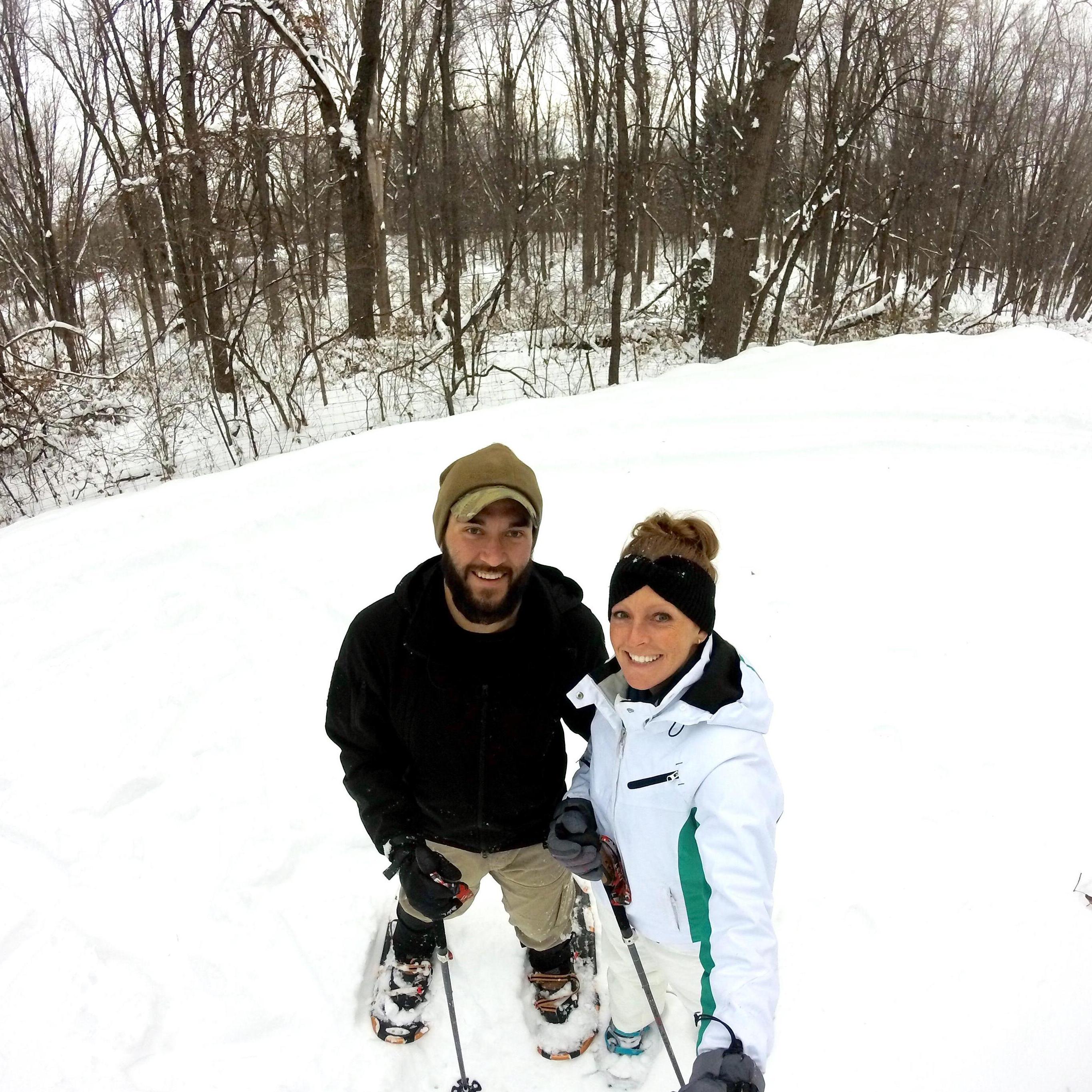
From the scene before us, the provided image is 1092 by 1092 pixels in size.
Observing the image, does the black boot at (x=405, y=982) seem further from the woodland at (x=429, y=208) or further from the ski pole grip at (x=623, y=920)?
the woodland at (x=429, y=208)

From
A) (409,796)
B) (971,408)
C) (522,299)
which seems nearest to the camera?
(409,796)

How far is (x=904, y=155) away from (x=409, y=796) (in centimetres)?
1760

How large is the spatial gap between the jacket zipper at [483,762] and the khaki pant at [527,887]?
119mm

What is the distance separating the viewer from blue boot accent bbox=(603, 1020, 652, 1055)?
6.67 feet

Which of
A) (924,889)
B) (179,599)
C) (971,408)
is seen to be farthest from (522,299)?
(924,889)

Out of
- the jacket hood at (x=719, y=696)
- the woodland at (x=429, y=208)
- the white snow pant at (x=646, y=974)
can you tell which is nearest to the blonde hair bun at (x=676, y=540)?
the jacket hood at (x=719, y=696)

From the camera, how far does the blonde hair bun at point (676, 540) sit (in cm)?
144

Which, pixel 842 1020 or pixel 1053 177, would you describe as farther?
pixel 1053 177

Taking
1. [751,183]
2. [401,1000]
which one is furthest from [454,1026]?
[751,183]

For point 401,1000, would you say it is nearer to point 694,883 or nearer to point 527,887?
point 527,887

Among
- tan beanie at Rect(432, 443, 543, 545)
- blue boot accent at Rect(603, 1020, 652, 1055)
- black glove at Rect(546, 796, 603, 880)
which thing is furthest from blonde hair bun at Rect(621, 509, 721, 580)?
blue boot accent at Rect(603, 1020, 652, 1055)

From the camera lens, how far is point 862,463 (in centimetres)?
512

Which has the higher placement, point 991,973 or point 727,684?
point 727,684

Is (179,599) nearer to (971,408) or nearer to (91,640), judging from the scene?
(91,640)
